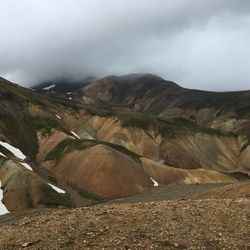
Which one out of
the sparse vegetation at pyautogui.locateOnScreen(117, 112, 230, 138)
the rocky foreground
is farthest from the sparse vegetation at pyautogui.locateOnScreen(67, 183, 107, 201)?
the rocky foreground

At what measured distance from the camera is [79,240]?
57.2ft

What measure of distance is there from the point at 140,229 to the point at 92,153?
86.6 meters

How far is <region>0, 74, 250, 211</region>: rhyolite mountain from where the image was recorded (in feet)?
279

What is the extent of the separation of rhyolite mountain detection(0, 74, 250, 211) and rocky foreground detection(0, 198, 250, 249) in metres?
58.3

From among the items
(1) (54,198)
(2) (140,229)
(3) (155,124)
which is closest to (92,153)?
(1) (54,198)

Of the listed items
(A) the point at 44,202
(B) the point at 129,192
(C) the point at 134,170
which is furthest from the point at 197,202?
(C) the point at 134,170

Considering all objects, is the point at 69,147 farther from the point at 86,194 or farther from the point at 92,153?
the point at 86,194

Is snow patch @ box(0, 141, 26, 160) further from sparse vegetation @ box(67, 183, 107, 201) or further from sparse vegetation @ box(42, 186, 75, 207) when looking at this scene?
sparse vegetation @ box(42, 186, 75, 207)

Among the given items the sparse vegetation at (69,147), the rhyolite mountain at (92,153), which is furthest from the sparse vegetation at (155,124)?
the sparse vegetation at (69,147)

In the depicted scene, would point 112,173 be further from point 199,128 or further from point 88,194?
point 199,128

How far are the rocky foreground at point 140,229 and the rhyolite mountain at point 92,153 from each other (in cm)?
5831

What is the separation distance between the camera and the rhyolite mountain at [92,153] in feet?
279

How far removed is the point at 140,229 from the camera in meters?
18.3

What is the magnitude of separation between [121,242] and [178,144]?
433 feet
